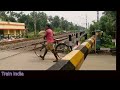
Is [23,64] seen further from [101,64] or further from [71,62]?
[101,64]

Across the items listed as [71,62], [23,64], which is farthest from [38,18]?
[71,62]

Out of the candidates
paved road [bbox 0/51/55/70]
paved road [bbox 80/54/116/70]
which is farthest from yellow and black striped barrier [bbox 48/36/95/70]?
paved road [bbox 0/51/55/70]

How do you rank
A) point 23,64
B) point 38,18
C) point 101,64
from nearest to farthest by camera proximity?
point 23,64 < point 101,64 < point 38,18

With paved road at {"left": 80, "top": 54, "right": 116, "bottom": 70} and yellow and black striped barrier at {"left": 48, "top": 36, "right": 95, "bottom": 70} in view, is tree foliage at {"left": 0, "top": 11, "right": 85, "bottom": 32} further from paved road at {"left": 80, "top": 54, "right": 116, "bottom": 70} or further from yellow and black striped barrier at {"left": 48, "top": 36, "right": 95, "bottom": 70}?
paved road at {"left": 80, "top": 54, "right": 116, "bottom": 70}

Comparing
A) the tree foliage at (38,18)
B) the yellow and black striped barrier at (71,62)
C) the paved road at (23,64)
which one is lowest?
the paved road at (23,64)

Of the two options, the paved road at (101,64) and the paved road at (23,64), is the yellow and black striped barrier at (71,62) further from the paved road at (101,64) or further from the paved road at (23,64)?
the paved road at (23,64)

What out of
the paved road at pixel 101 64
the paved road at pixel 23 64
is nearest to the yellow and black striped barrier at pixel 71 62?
the paved road at pixel 101 64

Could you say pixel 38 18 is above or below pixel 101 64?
above

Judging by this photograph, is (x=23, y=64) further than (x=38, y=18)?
No
